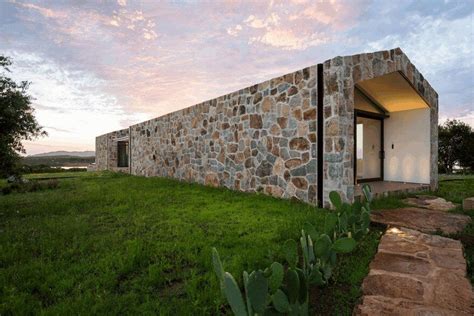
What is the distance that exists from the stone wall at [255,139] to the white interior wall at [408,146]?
4.51 m

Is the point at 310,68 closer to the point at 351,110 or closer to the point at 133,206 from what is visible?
the point at 351,110

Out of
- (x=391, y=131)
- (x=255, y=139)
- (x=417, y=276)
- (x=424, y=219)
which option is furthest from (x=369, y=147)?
(x=417, y=276)

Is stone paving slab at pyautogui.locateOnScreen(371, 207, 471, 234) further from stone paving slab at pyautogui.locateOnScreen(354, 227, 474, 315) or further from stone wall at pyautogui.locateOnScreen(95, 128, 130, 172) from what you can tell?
stone wall at pyautogui.locateOnScreen(95, 128, 130, 172)

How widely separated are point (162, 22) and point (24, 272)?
23.9 feet

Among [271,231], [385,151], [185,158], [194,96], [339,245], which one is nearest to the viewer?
[339,245]

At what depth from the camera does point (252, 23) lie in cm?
730

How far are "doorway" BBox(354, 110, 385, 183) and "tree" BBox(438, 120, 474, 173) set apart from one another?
534 inches

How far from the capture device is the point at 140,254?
2920 mm

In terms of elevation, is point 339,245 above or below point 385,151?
below

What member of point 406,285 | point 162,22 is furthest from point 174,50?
point 406,285

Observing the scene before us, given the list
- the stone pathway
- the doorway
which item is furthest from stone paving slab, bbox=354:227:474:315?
the doorway

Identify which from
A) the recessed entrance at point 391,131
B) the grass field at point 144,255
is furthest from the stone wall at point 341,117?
the recessed entrance at point 391,131

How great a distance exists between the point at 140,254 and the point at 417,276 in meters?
2.85

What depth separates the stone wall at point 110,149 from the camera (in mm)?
17297
